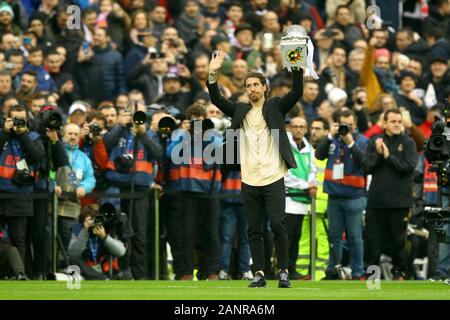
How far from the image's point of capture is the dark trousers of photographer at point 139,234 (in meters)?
20.4

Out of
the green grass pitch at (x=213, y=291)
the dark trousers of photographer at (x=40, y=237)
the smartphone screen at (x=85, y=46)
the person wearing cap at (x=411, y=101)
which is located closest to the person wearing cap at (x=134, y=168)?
the dark trousers of photographer at (x=40, y=237)

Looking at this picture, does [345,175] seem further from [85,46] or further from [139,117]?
[85,46]

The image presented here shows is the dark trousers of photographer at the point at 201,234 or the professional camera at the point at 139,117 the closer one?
the professional camera at the point at 139,117

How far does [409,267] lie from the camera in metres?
22.2

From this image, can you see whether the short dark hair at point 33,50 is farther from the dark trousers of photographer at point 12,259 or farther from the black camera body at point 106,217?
the dark trousers of photographer at point 12,259

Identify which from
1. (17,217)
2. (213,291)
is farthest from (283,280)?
(17,217)

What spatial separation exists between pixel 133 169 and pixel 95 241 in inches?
48.9

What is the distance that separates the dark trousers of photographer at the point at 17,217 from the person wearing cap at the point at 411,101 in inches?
326

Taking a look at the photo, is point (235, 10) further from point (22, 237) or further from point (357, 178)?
point (22, 237)

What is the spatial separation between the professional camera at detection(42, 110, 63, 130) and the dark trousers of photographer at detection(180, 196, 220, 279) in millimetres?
2306

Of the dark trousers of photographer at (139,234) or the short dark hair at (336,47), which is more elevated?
the short dark hair at (336,47)

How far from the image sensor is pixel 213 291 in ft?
53.0

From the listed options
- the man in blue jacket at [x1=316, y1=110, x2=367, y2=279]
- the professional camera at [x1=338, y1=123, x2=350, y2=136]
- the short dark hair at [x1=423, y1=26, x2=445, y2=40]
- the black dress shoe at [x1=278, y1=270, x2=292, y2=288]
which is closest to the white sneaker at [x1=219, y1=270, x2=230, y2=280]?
the man in blue jacket at [x1=316, y1=110, x2=367, y2=279]
